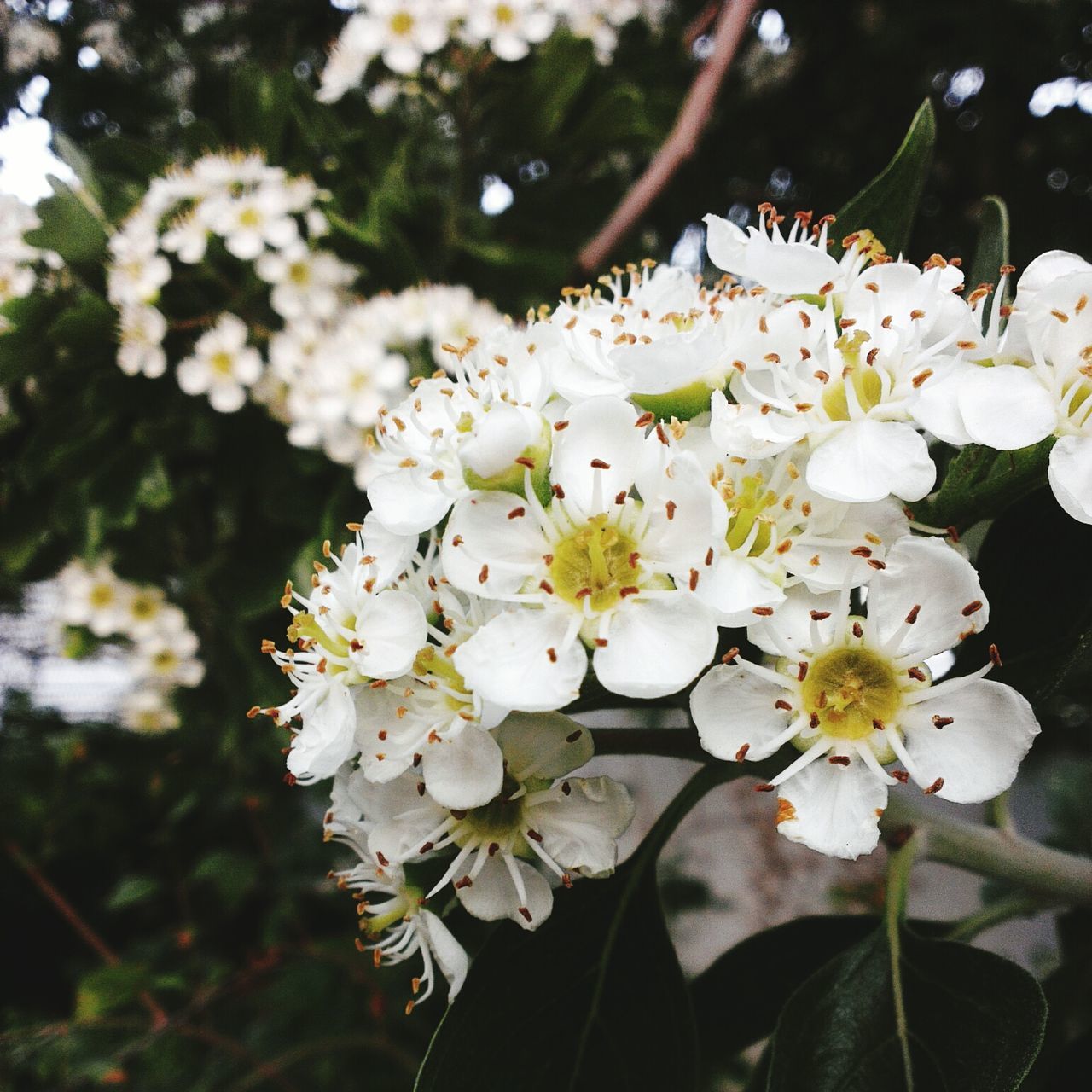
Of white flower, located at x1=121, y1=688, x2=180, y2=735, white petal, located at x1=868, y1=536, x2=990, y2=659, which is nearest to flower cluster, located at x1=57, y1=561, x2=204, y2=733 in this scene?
white flower, located at x1=121, y1=688, x2=180, y2=735

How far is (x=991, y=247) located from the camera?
543mm

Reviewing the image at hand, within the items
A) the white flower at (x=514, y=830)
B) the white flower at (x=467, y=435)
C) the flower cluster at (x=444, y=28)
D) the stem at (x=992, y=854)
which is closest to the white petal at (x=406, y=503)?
the white flower at (x=467, y=435)

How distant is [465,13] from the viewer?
1030 mm

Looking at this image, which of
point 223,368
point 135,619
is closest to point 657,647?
point 223,368

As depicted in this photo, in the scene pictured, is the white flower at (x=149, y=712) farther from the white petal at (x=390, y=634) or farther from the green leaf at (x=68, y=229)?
the white petal at (x=390, y=634)

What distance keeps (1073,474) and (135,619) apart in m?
1.18

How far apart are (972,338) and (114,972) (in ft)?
4.04

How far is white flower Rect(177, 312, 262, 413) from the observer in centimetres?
93

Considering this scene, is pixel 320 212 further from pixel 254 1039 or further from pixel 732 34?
pixel 254 1039

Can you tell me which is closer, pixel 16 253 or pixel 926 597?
pixel 926 597

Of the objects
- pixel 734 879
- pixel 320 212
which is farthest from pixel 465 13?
pixel 734 879

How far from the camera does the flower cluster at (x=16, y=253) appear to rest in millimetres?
926

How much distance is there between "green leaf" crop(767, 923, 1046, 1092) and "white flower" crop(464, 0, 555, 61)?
971 mm

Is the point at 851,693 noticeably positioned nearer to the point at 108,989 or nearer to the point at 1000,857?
the point at 1000,857
